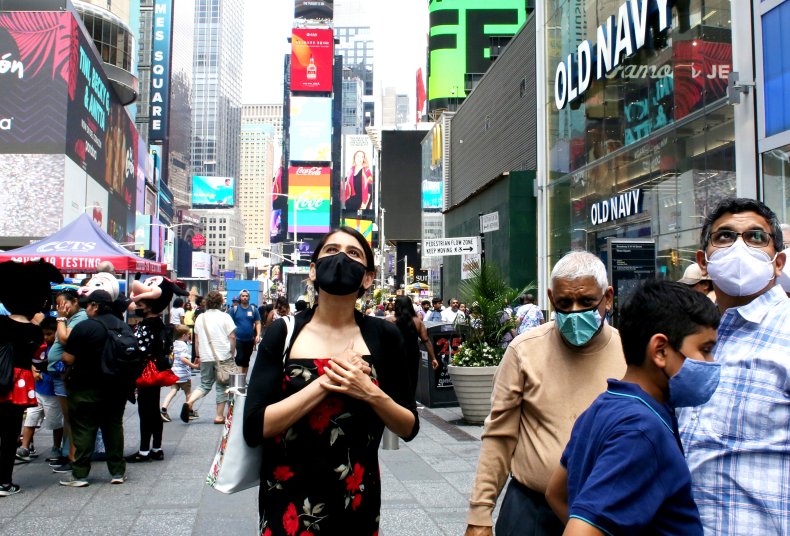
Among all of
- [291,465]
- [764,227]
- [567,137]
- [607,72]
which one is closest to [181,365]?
[291,465]

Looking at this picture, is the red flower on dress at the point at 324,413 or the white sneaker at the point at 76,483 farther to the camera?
the white sneaker at the point at 76,483

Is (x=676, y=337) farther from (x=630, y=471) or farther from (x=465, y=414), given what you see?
(x=465, y=414)

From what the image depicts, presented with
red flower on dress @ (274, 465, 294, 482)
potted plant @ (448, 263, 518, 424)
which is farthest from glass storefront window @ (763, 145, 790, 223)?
red flower on dress @ (274, 465, 294, 482)

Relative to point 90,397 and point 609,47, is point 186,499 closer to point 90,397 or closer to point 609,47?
point 90,397

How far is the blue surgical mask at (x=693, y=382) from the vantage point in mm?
1946

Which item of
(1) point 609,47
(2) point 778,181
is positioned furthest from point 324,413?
(1) point 609,47

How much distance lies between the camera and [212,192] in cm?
12950

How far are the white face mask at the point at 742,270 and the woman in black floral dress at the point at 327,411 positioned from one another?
1224mm

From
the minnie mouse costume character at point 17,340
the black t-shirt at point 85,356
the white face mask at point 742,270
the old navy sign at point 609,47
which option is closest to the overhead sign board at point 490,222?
the old navy sign at point 609,47

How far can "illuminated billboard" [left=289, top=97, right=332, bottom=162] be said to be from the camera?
470 feet

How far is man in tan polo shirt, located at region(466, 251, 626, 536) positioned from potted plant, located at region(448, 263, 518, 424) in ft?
24.3

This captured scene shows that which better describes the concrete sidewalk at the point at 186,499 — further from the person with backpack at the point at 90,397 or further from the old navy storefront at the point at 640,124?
the old navy storefront at the point at 640,124

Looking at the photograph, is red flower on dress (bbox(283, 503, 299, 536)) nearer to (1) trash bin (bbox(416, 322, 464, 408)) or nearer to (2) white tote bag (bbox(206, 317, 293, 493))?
(2) white tote bag (bbox(206, 317, 293, 493))

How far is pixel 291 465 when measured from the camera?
284 centimetres
